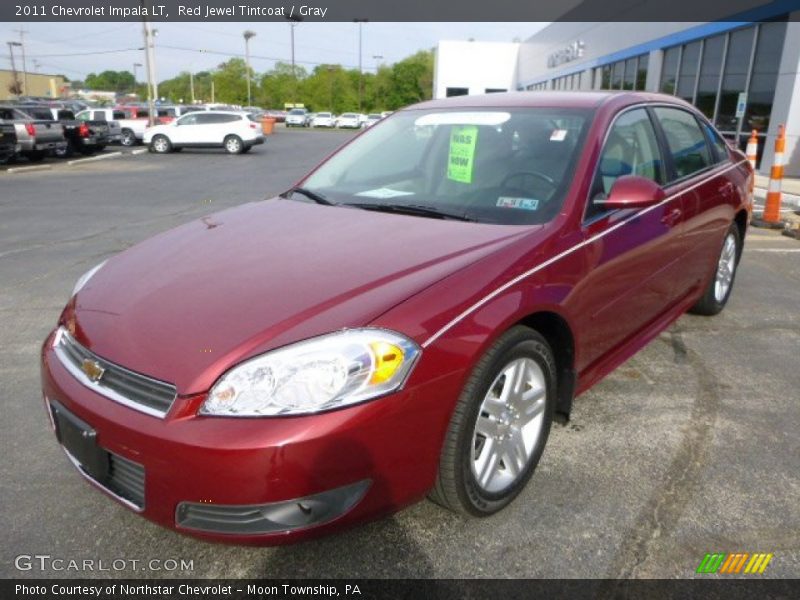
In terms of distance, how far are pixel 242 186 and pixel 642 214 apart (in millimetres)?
11640

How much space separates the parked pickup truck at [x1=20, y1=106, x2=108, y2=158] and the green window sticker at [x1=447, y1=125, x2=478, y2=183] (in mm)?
20144

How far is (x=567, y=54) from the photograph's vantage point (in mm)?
32531

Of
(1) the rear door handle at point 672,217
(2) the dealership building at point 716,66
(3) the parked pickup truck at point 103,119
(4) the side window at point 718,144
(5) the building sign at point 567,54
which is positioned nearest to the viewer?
(1) the rear door handle at point 672,217

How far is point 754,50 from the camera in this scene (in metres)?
14.6

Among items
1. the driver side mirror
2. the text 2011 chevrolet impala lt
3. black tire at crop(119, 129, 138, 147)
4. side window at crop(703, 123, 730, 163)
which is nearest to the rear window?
black tire at crop(119, 129, 138, 147)

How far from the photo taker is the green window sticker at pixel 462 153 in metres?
3.10

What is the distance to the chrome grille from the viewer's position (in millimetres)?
1934

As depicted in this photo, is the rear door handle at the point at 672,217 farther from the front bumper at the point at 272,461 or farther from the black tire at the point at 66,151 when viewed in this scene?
the black tire at the point at 66,151

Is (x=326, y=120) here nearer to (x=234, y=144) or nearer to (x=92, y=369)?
(x=234, y=144)

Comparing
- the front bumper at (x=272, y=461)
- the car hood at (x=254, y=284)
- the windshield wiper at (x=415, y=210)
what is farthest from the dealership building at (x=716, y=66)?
the front bumper at (x=272, y=461)

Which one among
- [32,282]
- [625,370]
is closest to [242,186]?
[32,282]

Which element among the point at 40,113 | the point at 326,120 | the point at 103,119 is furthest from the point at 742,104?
the point at 326,120

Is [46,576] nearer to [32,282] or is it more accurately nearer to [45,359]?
[45,359]

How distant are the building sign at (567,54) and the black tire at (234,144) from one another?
16.7m
